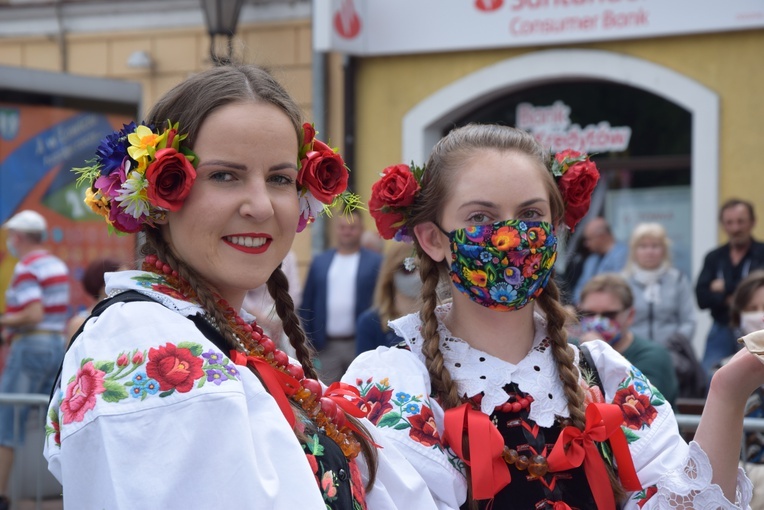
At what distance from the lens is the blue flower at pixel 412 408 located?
115 inches

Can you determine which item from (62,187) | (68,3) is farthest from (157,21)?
(62,187)

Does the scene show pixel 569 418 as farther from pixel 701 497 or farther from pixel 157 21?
pixel 157 21

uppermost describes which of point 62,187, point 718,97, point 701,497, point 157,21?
point 157,21

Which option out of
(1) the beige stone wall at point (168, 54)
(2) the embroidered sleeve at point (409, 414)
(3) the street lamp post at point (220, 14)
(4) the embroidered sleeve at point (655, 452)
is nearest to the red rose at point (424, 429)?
(2) the embroidered sleeve at point (409, 414)

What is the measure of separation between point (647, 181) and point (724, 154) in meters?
0.90

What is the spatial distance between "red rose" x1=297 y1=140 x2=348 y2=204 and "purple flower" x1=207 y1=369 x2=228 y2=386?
609 millimetres

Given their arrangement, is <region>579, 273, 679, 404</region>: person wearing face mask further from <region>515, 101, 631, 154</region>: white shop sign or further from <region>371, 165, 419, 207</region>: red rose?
<region>515, 101, 631, 154</region>: white shop sign

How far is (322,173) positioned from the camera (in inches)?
106

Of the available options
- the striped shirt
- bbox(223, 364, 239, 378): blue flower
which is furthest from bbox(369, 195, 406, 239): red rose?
the striped shirt

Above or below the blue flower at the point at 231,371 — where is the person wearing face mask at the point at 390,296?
below

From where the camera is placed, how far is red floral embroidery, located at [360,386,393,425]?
9.68 feet

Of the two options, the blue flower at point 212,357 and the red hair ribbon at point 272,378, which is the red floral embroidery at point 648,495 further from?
the blue flower at point 212,357

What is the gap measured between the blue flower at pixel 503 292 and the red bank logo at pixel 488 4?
8.43m

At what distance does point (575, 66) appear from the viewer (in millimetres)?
10812
